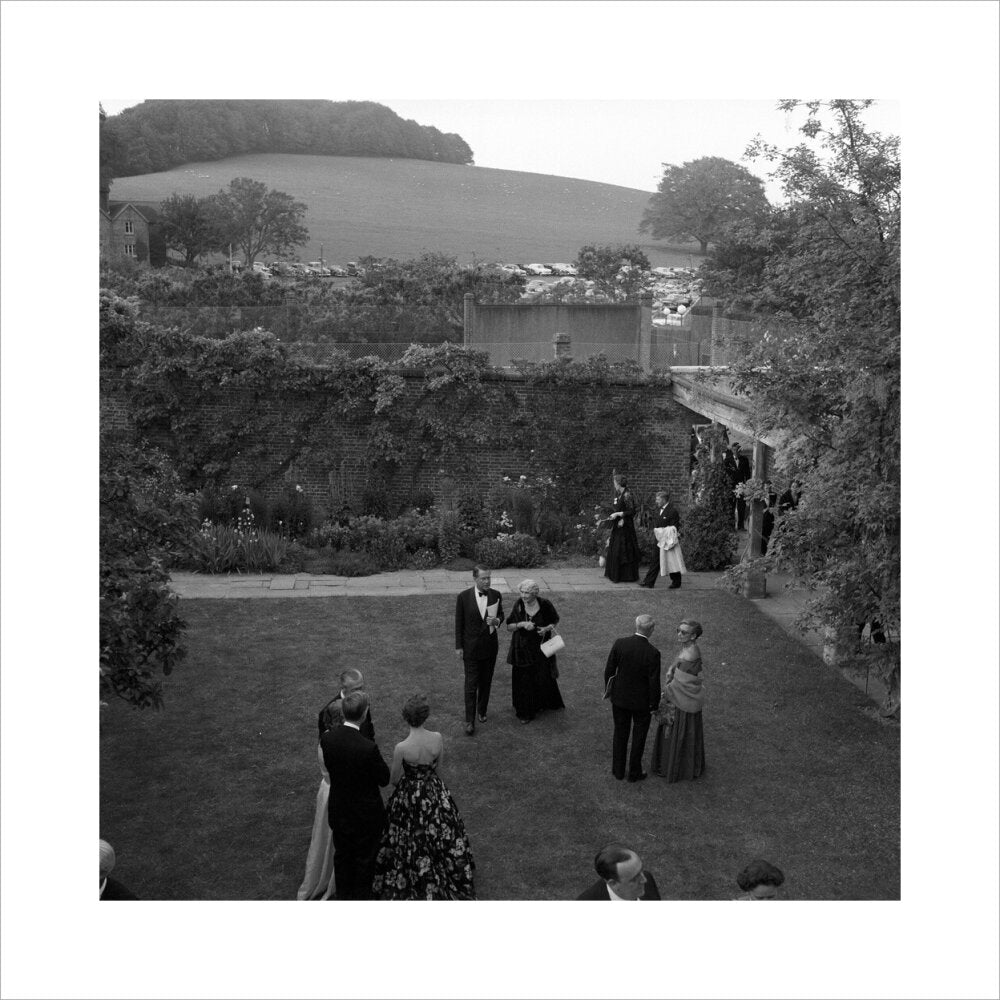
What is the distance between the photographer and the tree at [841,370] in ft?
27.0

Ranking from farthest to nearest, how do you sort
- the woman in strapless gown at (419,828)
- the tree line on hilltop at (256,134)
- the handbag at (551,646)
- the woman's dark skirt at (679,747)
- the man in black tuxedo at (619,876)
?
1. the tree line on hilltop at (256,134)
2. the handbag at (551,646)
3. the woman's dark skirt at (679,747)
4. the woman in strapless gown at (419,828)
5. the man in black tuxedo at (619,876)

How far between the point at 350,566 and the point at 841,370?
25.9ft

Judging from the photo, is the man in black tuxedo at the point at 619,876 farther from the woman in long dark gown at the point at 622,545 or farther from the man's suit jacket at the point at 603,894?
the woman in long dark gown at the point at 622,545

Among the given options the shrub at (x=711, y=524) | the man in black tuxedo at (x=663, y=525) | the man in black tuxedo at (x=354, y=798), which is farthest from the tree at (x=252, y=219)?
the man in black tuxedo at (x=354, y=798)

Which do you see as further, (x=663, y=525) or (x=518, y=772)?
(x=663, y=525)

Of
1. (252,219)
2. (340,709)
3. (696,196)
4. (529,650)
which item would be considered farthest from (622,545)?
(696,196)

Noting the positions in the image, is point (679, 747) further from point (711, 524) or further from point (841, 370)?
point (711, 524)

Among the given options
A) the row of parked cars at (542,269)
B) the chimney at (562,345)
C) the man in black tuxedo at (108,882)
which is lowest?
the man in black tuxedo at (108,882)

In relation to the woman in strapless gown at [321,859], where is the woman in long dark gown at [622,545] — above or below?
above

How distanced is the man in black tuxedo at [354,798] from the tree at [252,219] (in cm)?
4421

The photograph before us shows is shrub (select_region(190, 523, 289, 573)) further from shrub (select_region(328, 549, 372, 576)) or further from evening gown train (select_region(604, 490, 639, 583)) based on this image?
evening gown train (select_region(604, 490, 639, 583))

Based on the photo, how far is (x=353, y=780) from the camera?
6.03 m

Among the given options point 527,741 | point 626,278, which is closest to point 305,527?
point 527,741

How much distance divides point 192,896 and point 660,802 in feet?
11.0
